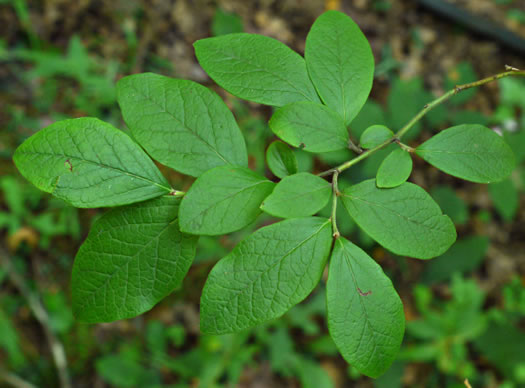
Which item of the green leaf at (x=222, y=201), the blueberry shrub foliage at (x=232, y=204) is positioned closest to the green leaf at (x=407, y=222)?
the blueberry shrub foliage at (x=232, y=204)

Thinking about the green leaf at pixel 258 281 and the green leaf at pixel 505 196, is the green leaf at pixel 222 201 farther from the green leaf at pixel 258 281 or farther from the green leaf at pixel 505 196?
the green leaf at pixel 505 196

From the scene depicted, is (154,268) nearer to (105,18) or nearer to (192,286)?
(192,286)

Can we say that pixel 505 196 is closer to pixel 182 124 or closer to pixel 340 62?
pixel 340 62

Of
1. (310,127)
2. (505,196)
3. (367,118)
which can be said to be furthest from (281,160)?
(505,196)

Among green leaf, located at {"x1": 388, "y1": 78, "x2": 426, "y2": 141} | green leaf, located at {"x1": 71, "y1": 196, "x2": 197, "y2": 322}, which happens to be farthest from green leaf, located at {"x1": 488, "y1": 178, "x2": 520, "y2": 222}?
green leaf, located at {"x1": 71, "y1": 196, "x2": 197, "y2": 322}

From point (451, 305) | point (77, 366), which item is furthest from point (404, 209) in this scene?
point (77, 366)
